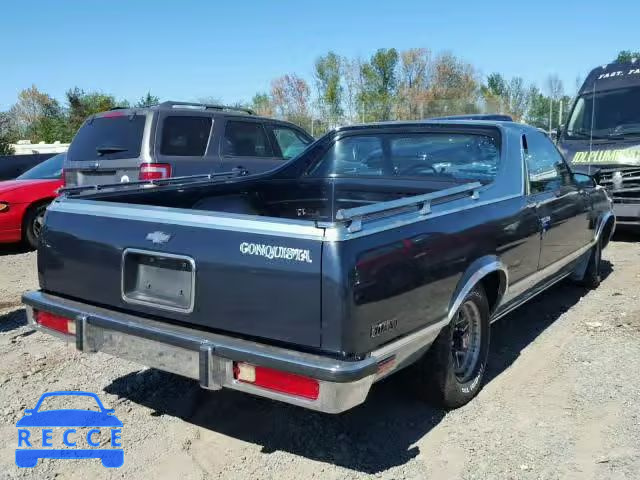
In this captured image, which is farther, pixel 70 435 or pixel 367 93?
Result: pixel 367 93

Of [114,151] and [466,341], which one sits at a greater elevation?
[114,151]

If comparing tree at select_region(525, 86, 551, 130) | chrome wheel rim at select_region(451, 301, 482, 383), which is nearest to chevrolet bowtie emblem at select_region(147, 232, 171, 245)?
chrome wheel rim at select_region(451, 301, 482, 383)

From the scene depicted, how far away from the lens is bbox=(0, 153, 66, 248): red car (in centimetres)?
844

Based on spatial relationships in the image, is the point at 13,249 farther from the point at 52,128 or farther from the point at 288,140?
the point at 52,128

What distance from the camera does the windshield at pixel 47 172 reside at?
9.56m

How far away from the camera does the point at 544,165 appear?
15.9 ft

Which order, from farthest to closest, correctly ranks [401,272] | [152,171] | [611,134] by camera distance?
[611,134]
[152,171]
[401,272]

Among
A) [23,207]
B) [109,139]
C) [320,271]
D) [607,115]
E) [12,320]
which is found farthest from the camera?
[607,115]

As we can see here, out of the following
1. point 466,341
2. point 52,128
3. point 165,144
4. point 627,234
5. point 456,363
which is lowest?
point 627,234

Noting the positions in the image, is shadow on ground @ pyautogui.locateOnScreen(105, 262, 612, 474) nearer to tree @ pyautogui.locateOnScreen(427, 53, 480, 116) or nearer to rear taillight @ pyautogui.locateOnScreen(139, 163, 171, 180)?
rear taillight @ pyautogui.locateOnScreen(139, 163, 171, 180)

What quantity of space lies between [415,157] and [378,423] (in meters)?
2.09

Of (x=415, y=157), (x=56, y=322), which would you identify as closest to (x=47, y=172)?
(x=56, y=322)

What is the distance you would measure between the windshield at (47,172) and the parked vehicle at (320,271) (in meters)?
6.02

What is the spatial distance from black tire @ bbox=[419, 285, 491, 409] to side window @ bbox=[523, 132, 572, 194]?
118 centimetres
